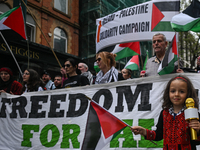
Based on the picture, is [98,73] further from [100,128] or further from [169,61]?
[100,128]

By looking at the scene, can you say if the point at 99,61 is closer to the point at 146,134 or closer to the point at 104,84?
the point at 104,84

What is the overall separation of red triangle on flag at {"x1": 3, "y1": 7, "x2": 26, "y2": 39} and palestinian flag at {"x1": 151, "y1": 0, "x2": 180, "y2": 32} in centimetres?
331

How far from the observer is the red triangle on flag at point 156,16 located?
5.42 metres

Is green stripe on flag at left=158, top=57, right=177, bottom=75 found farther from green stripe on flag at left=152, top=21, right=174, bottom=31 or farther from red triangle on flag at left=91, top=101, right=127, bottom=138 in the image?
green stripe on flag at left=152, top=21, right=174, bottom=31

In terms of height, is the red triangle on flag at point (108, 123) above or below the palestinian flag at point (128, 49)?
below

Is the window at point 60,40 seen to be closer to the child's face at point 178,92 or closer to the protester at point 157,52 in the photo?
the protester at point 157,52

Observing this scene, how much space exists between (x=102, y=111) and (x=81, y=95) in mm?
1394

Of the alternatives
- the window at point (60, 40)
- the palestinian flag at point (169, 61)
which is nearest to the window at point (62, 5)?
A: the window at point (60, 40)

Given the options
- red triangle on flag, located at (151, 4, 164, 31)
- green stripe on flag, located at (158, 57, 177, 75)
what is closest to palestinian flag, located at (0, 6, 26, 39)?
red triangle on flag, located at (151, 4, 164, 31)

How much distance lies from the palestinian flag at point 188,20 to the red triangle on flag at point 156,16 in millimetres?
879

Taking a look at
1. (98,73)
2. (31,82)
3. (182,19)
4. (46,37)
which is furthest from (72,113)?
(46,37)

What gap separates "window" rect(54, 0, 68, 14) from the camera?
14.7 metres

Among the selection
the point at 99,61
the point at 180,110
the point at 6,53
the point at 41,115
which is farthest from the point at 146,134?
the point at 6,53

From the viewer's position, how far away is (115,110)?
3740 millimetres
